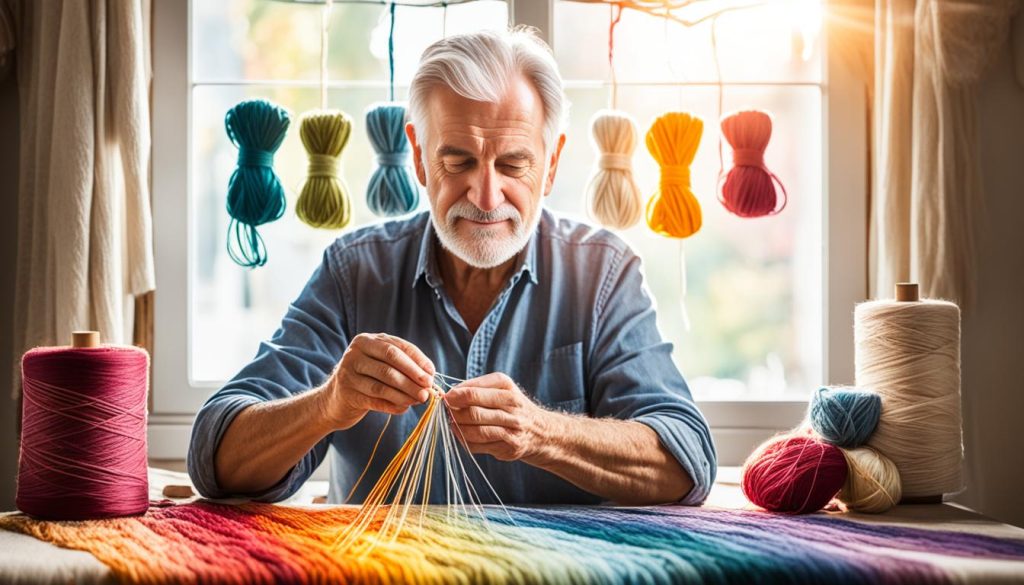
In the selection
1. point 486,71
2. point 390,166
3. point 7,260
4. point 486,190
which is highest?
point 486,71

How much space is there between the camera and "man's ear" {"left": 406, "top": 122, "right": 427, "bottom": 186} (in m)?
2.06

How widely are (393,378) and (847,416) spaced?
0.81 meters

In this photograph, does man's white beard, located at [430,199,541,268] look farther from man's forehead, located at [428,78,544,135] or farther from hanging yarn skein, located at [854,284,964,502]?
hanging yarn skein, located at [854,284,964,502]

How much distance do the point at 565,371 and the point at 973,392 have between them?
1116 mm

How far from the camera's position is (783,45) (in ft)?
8.51

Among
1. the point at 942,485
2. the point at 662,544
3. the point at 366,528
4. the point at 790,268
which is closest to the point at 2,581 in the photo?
the point at 366,528

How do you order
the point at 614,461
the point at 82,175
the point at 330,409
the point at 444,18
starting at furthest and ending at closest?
the point at 444,18, the point at 82,175, the point at 614,461, the point at 330,409

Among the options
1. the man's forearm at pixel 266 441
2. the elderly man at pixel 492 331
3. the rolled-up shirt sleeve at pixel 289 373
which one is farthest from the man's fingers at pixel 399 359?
the rolled-up shirt sleeve at pixel 289 373

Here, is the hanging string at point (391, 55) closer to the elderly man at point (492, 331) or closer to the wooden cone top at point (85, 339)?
the elderly man at point (492, 331)

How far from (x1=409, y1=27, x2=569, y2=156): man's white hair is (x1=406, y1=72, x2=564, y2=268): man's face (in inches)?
0.7

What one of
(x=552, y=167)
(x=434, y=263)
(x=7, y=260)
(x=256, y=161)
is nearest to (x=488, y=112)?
(x=552, y=167)

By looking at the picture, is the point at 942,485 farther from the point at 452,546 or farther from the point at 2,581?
the point at 2,581

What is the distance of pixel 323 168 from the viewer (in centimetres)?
233

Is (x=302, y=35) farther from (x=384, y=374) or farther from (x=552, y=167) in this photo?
(x=384, y=374)
